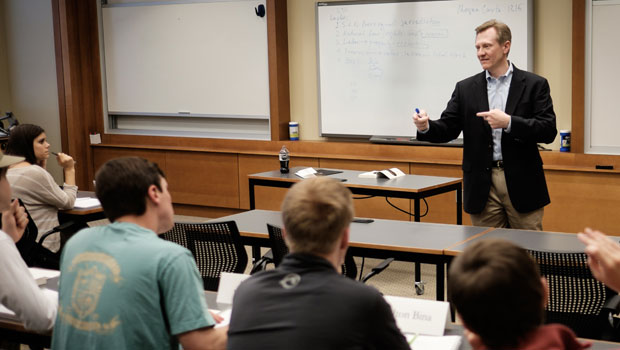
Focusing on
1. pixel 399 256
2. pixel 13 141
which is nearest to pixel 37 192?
pixel 13 141

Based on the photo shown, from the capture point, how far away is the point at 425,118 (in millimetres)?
4500

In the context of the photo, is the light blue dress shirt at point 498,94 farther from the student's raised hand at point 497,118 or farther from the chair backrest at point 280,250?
the chair backrest at point 280,250

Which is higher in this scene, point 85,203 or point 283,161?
point 283,161

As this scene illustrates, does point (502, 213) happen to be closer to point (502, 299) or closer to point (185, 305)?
point (185, 305)

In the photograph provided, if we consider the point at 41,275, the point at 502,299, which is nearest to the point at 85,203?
the point at 41,275

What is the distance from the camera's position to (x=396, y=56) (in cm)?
724

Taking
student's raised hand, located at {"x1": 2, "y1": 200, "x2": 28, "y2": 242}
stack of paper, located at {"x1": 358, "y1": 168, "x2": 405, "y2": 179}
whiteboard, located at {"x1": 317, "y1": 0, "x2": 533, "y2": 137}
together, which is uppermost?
whiteboard, located at {"x1": 317, "y1": 0, "x2": 533, "y2": 137}

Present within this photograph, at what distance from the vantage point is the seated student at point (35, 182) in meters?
4.69

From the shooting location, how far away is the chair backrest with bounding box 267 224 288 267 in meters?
3.85

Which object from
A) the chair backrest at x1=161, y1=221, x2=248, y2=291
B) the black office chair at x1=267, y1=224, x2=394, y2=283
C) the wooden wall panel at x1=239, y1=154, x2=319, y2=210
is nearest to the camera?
the black office chair at x1=267, y1=224, x2=394, y2=283

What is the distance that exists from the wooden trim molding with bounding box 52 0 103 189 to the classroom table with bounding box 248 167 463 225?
3521 millimetres

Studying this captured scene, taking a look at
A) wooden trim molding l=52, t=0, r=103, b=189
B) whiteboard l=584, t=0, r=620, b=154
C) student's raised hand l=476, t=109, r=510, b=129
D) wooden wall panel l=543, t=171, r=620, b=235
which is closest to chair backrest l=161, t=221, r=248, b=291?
student's raised hand l=476, t=109, r=510, b=129

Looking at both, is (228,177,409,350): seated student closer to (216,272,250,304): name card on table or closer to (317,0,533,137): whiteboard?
(216,272,250,304): name card on table

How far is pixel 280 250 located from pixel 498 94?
1596mm
